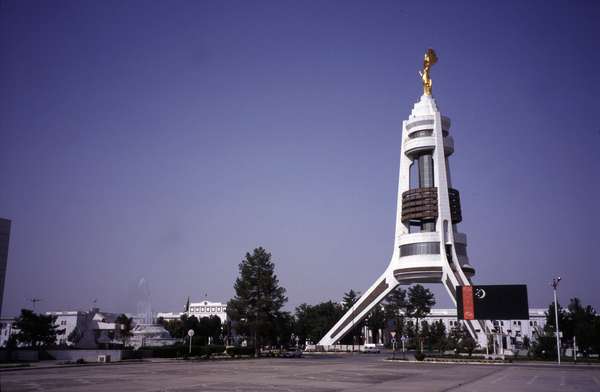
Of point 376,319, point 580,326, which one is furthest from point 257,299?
point 376,319

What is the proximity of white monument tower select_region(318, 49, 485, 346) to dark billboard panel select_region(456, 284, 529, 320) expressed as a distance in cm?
3036

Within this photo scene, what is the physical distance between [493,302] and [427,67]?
6406cm

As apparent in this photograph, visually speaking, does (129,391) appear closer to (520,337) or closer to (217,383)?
(217,383)

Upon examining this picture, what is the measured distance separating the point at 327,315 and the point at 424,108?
58561 mm

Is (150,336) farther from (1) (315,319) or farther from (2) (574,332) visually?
(2) (574,332)

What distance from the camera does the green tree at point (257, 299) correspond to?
2756 inches

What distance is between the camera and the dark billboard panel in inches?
2304

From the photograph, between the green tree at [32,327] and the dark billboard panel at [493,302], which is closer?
the dark billboard panel at [493,302]

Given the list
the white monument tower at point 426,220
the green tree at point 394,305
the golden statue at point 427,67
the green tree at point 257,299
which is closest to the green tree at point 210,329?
the white monument tower at point 426,220

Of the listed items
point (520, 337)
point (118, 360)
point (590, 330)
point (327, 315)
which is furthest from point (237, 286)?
point (520, 337)

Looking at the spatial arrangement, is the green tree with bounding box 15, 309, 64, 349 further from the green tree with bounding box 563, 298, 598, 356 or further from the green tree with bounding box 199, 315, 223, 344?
the green tree with bounding box 563, 298, 598, 356

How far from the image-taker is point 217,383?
24891 millimetres

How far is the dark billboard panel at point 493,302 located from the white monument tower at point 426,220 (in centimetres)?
3036

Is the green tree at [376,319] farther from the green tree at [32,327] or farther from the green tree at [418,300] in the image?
the green tree at [32,327]
